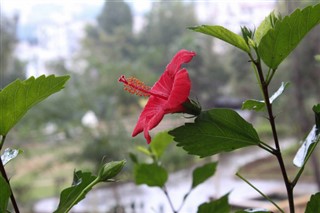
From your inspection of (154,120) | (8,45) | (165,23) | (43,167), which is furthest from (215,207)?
(165,23)

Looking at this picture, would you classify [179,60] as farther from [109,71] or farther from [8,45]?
[109,71]

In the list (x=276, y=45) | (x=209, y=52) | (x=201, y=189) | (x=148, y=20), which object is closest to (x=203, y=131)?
(x=276, y=45)

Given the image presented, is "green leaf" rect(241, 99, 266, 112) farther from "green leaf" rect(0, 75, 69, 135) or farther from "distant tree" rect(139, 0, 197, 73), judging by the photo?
"distant tree" rect(139, 0, 197, 73)

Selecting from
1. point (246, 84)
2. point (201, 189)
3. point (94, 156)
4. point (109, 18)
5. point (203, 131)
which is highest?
point (109, 18)

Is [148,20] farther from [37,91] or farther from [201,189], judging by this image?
[37,91]

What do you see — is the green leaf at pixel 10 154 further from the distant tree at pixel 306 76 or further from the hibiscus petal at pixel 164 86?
the distant tree at pixel 306 76

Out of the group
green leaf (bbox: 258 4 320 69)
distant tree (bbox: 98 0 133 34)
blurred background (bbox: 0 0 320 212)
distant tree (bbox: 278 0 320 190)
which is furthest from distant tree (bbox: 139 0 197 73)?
green leaf (bbox: 258 4 320 69)
